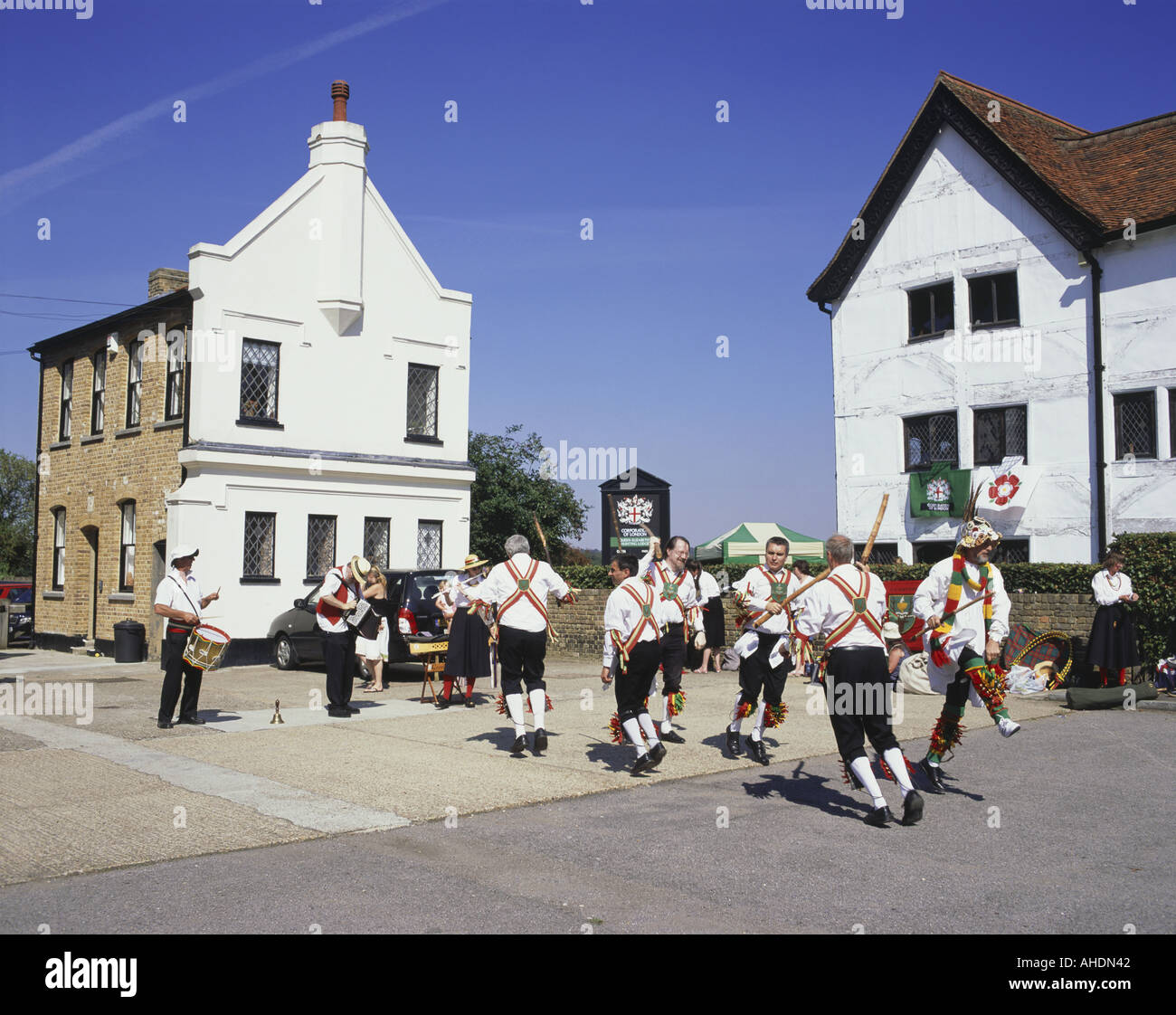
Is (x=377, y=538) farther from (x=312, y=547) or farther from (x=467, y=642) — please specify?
(x=467, y=642)

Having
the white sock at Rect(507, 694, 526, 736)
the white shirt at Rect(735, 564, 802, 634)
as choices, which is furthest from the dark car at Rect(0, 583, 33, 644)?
the white shirt at Rect(735, 564, 802, 634)

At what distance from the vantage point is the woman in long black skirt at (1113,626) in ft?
48.1

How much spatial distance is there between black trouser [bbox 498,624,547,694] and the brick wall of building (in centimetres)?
1289

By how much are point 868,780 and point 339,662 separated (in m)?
7.09

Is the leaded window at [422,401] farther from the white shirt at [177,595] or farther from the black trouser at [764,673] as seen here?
the black trouser at [764,673]

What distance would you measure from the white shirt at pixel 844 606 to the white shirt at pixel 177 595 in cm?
691

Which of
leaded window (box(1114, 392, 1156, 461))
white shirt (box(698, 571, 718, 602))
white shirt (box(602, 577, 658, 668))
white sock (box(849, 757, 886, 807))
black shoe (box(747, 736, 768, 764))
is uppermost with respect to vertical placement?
leaded window (box(1114, 392, 1156, 461))

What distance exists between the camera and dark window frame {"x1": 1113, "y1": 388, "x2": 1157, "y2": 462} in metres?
20.4

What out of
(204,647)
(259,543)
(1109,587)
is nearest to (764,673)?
(204,647)

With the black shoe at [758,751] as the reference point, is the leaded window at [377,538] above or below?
above

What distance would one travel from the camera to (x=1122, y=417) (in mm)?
20859

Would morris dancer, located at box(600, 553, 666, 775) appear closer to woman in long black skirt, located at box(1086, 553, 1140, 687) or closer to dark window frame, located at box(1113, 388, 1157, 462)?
woman in long black skirt, located at box(1086, 553, 1140, 687)

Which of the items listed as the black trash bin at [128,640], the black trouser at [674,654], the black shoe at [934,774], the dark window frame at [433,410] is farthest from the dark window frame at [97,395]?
the black shoe at [934,774]
